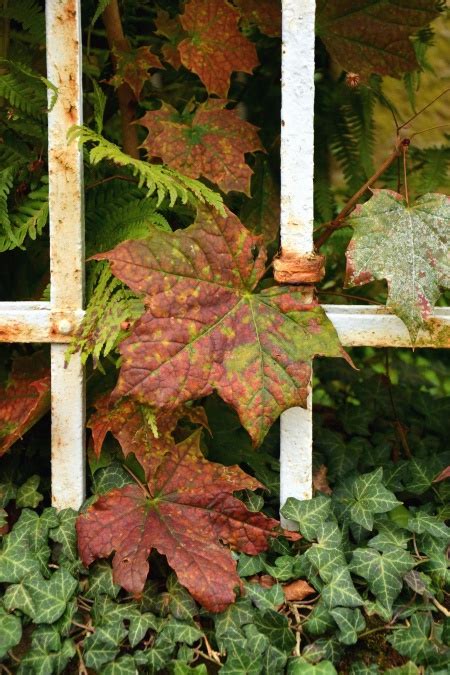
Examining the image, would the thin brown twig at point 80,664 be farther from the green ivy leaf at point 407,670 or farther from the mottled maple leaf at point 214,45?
the mottled maple leaf at point 214,45

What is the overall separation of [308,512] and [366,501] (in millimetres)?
123

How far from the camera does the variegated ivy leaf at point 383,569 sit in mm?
1348

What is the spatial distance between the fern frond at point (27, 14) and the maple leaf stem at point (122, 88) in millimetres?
151

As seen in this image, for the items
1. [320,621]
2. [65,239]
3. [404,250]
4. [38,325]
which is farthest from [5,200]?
[320,621]

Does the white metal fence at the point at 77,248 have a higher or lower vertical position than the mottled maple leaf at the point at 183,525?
higher

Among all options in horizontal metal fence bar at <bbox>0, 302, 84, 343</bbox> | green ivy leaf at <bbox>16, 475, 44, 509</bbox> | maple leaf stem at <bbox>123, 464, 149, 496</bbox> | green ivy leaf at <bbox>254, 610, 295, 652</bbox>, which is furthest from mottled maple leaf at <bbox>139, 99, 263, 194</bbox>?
green ivy leaf at <bbox>254, 610, 295, 652</bbox>

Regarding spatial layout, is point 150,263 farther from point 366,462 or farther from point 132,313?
point 366,462

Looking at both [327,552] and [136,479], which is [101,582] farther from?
[327,552]

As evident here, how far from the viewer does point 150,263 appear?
52.5 inches

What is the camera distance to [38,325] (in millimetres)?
1470

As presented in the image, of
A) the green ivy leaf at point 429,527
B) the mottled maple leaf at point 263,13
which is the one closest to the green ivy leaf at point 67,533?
the green ivy leaf at point 429,527

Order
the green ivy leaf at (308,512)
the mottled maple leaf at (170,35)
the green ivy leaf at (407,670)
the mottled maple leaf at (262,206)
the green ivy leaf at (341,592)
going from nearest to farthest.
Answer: the green ivy leaf at (407,670) → the green ivy leaf at (341,592) → the green ivy leaf at (308,512) → the mottled maple leaf at (170,35) → the mottled maple leaf at (262,206)

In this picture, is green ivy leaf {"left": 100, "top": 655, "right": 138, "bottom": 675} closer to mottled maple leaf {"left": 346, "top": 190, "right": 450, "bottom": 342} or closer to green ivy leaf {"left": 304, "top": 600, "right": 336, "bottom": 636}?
green ivy leaf {"left": 304, "top": 600, "right": 336, "bottom": 636}

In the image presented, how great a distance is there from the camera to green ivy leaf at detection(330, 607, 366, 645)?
1.28 m
